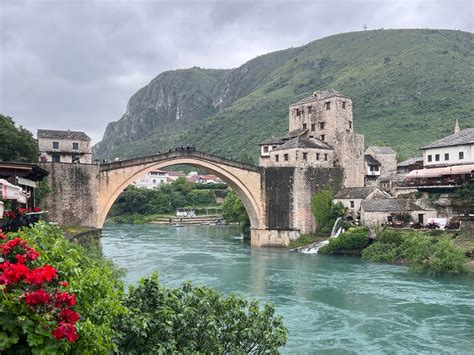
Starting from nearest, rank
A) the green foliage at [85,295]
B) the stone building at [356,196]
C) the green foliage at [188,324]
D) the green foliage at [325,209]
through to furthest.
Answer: the green foliage at [85,295], the green foliage at [188,324], the stone building at [356,196], the green foliage at [325,209]

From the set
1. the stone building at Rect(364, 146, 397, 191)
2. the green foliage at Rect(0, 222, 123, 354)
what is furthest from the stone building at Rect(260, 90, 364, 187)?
the green foliage at Rect(0, 222, 123, 354)

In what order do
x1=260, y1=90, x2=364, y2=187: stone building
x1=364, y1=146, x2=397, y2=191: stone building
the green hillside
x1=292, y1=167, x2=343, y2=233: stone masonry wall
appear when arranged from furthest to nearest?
the green hillside < x1=364, y1=146, x2=397, y2=191: stone building < x1=260, y1=90, x2=364, y2=187: stone building < x1=292, y1=167, x2=343, y2=233: stone masonry wall

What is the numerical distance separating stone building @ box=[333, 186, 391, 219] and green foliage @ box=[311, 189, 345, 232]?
58 centimetres

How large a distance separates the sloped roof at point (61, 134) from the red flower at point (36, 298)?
45.1 meters

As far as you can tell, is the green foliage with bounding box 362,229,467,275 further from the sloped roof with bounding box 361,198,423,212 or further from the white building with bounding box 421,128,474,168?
the white building with bounding box 421,128,474,168

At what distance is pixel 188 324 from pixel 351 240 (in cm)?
2975

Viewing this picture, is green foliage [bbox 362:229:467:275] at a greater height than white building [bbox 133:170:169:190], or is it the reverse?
white building [bbox 133:170:169:190]

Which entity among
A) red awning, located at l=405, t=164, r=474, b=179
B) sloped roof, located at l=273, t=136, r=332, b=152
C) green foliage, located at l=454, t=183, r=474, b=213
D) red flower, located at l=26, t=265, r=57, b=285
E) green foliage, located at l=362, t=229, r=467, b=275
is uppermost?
sloped roof, located at l=273, t=136, r=332, b=152

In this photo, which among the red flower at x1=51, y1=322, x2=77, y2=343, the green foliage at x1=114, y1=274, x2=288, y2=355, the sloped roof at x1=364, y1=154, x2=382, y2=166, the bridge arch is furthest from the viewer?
the sloped roof at x1=364, y1=154, x2=382, y2=166

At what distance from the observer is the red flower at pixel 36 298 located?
16.2 ft

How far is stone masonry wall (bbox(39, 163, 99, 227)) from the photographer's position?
35.5m

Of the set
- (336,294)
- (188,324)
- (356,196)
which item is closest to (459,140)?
(356,196)

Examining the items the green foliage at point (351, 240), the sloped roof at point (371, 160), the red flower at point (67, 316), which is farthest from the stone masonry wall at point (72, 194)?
the red flower at point (67, 316)

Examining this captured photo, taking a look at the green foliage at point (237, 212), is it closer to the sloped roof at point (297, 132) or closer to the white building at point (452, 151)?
the sloped roof at point (297, 132)
